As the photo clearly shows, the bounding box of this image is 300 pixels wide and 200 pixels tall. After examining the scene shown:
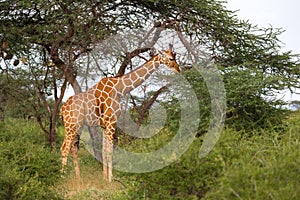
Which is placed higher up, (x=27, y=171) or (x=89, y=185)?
(x=27, y=171)

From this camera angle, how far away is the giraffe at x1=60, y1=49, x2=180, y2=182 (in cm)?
909

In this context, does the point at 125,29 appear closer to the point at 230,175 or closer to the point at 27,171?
the point at 27,171

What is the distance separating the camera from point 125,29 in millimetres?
11258

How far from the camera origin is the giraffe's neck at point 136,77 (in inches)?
364

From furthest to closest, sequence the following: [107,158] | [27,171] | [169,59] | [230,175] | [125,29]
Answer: [125,29]
[169,59]
[107,158]
[27,171]
[230,175]

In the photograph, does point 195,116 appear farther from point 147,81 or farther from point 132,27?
point 132,27

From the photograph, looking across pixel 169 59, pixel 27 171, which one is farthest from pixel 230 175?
pixel 169 59

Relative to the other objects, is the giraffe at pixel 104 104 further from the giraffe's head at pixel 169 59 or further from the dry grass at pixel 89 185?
the dry grass at pixel 89 185

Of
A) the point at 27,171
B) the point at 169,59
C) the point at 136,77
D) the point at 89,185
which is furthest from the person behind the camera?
the point at 136,77

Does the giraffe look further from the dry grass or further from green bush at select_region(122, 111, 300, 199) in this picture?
green bush at select_region(122, 111, 300, 199)

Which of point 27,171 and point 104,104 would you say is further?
point 104,104

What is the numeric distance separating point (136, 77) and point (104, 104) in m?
0.66

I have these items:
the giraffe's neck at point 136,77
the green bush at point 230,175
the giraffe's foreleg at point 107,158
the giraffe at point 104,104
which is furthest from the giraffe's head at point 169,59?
the green bush at point 230,175

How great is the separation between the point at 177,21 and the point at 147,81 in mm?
1531
